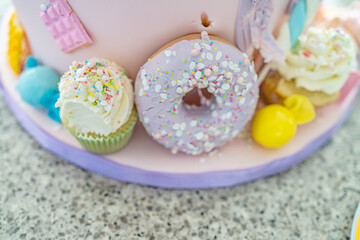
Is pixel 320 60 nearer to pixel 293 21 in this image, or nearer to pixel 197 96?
pixel 293 21

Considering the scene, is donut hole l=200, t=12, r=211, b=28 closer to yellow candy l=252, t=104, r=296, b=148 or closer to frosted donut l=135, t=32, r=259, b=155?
frosted donut l=135, t=32, r=259, b=155

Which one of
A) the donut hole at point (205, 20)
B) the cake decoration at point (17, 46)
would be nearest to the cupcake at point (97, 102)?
the donut hole at point (205, 20)

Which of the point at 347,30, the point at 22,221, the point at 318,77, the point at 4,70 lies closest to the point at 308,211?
the point at 318,77

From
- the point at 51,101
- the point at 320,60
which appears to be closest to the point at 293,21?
the point at 320,60

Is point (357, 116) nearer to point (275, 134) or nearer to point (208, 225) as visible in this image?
point (275, 134)

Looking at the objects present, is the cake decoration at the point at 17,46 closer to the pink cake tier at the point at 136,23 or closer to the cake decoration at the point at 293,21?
the pink cake tier at the point at 136,23

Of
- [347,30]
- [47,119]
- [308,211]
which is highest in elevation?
[347,30]

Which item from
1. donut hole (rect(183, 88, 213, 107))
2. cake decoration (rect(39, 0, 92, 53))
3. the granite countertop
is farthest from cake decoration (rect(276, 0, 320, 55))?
cake decoration (rect(39, 0, 92, 53))
